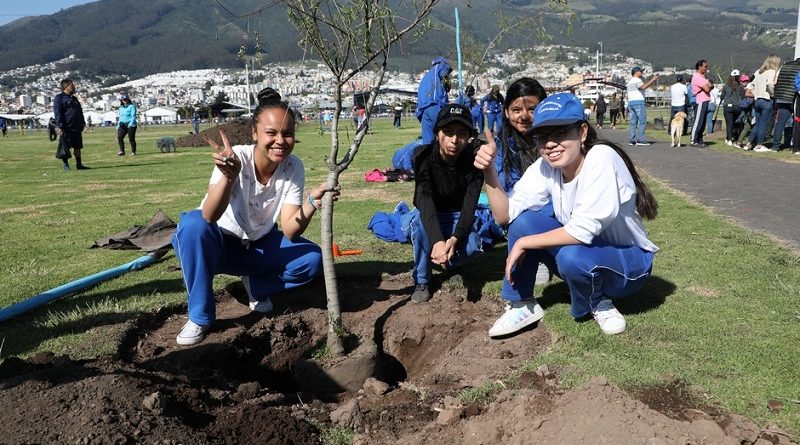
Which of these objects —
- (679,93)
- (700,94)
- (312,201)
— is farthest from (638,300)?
(679,93)

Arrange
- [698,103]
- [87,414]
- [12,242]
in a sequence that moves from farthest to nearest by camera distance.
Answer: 1. [698,103]
2. [12,242]
3. [87,414]

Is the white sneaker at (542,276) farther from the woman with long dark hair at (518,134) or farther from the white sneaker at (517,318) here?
the white sneaker at (517,318)

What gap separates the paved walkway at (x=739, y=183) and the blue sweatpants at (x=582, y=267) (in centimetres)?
82

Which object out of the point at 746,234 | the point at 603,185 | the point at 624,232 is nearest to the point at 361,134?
the point at 603,185

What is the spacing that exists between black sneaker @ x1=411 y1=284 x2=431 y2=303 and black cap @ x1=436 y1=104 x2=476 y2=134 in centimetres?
124

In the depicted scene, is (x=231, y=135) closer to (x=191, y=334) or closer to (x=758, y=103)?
(x=758, y=103)

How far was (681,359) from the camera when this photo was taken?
334 cm

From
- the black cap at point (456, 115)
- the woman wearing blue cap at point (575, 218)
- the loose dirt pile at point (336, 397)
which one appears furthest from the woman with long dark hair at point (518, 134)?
the loose dirt pile at point (336, 397)

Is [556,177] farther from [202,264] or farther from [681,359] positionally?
[202,264]

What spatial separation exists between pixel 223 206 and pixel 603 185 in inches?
90.5

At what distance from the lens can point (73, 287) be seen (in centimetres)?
510

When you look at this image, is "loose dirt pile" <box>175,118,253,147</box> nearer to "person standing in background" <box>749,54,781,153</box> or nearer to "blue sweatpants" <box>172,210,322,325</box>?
"person standing in background" <box>749,54,781,153</box>

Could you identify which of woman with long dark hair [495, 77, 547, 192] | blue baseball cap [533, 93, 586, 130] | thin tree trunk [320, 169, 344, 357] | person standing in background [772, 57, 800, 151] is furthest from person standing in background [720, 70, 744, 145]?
thin tree trunk [320, 169, 344, 357]

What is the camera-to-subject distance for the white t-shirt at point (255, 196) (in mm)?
4254
